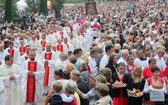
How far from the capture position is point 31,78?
40.8 feet

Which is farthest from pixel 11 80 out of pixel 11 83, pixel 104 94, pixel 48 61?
pixel 104 94

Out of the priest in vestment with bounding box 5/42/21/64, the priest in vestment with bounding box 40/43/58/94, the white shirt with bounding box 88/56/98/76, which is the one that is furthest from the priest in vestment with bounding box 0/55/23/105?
the priest in vestment with bounding box 5/42/21/64

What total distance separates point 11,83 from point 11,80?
0.33ft

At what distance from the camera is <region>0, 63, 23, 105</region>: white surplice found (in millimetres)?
11469

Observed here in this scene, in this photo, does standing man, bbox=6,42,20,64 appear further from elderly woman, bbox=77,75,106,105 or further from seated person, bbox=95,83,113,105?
seated person, bbox=95,83,113,105

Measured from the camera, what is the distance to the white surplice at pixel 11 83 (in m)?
11.5

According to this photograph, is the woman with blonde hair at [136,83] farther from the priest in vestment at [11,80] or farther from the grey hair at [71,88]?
the priest in vestment at [11,80]

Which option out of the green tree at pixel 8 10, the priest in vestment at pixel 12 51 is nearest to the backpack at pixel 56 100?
the priest in vestment at pixel 12 51

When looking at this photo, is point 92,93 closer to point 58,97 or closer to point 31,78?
point 58,97

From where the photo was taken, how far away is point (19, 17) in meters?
41.7

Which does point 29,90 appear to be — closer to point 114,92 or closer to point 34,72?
point 34,72

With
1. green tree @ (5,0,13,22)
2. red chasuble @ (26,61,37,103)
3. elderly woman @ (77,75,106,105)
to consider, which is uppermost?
green tree @ (5,0,13,22)

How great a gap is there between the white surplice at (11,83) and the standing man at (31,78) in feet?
1.59

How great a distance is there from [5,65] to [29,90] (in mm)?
1327
